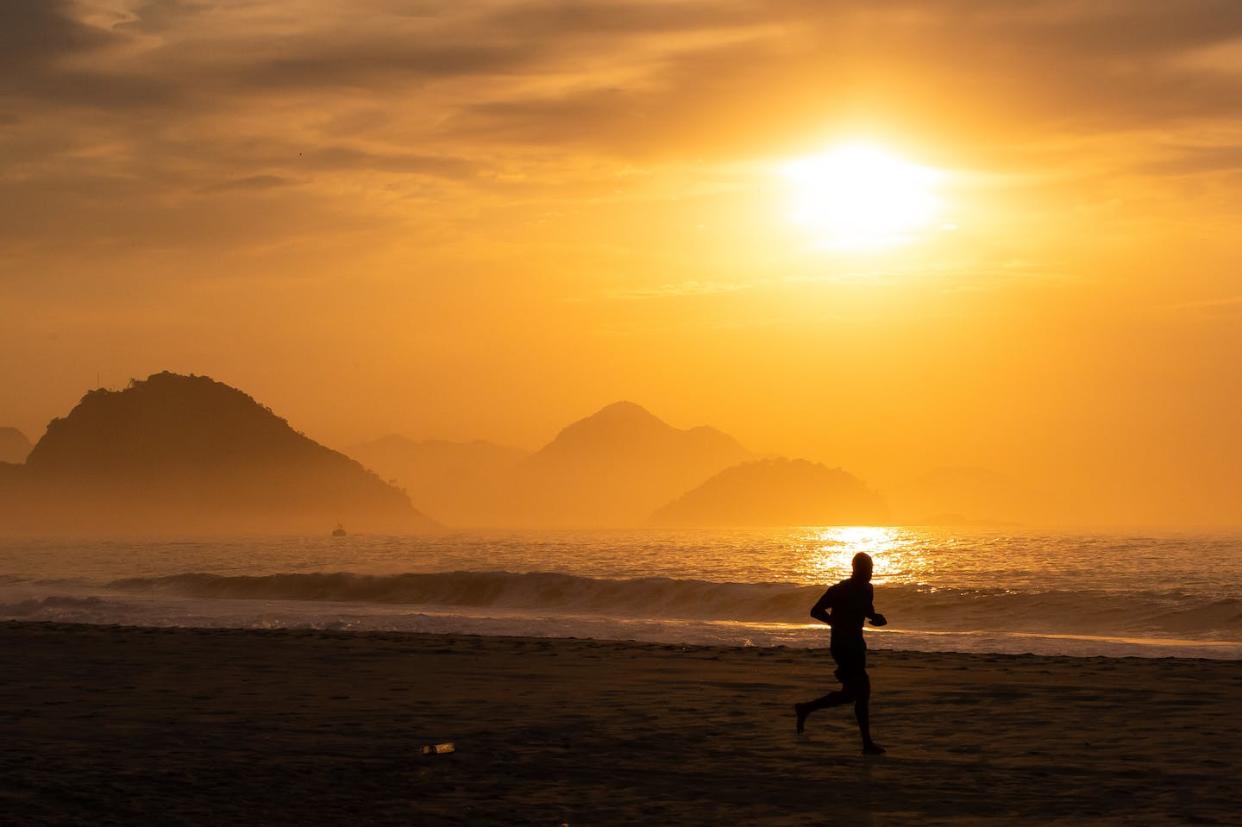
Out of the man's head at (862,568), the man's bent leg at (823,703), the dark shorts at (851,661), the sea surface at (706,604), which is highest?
the man's head at (862,568)

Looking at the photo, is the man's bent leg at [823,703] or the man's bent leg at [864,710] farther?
the man's bent leg at [823,703]

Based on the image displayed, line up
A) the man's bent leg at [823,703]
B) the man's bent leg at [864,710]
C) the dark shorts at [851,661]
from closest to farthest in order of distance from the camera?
the man's bent leg at [864,710]
the dark shorts at [851,661]
the man's bent leg at [823,703]

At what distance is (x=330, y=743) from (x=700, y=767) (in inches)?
170

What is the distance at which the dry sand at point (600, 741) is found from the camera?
12.1m

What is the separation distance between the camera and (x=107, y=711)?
1817 centimetres

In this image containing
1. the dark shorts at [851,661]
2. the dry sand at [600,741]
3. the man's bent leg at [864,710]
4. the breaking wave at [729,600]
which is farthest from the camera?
the breaking wave at [729,600]

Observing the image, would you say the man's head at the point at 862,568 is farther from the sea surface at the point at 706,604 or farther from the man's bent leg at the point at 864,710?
the sea surface at the point at 706,604

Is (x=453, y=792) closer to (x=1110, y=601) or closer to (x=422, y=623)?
(x=422, y=623)

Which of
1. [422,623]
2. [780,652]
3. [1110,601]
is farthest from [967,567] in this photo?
[780,652]

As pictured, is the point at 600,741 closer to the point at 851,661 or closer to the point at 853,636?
the point at 851,661

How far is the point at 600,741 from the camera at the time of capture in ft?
52.1

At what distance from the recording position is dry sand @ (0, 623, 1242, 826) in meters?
12.1

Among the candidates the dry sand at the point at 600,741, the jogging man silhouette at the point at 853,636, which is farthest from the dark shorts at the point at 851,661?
the dry sand at the point at 600,741

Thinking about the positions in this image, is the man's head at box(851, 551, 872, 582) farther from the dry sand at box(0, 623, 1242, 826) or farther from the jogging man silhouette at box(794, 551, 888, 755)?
the dry sand at box(0, 623, 1242, 826)
